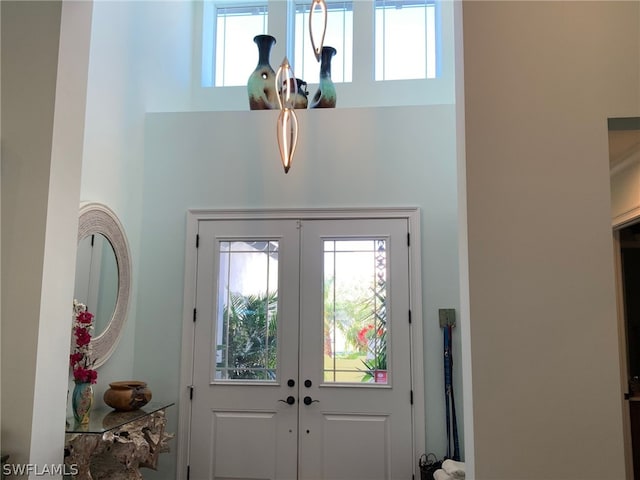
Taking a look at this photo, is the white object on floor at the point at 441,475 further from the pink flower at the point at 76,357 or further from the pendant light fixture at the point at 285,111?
the pink flower at the point at 76,357

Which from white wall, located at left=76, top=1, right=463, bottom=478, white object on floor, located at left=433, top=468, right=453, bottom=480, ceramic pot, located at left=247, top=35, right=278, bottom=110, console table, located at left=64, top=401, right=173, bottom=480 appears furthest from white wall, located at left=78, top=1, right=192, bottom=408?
white object on floor, located at left=433, top=468, right=453, bottom=480

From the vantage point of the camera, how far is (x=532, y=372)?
1896mm

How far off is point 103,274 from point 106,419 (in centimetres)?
94

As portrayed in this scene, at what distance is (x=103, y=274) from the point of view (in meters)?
3.40

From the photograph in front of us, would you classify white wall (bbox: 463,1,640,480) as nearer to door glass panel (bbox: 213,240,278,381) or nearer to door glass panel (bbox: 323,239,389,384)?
door glass panel (bbox: 323,239,389,384)

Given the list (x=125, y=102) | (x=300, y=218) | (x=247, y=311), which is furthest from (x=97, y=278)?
(x=300, y=218)

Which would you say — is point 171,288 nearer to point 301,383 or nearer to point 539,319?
point 301,383

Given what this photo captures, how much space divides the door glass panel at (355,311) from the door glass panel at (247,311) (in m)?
0.40

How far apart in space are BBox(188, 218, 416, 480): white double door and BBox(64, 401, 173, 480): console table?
64cm

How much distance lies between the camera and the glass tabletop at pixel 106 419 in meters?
2.67

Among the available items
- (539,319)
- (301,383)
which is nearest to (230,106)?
(301,383)

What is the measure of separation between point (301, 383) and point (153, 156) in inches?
81.2

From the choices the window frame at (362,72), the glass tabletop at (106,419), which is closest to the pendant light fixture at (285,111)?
the glass tabletop at (106,419)

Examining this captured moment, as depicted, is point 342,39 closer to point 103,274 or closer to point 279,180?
point 279,180
